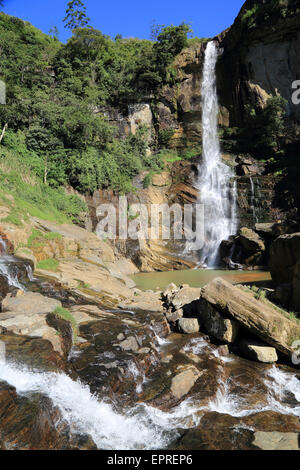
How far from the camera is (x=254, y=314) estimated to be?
6941 millimetres

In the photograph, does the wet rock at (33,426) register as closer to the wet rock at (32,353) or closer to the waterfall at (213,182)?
the wet rock at (32,353)

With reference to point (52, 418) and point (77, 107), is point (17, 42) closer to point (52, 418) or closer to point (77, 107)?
point (77, 107)

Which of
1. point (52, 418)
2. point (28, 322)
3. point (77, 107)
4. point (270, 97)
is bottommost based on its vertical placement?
point (52, 418)

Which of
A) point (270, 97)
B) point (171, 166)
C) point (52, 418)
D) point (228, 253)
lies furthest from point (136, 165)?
point (52, 418)

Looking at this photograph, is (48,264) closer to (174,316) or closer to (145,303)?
(145,303)

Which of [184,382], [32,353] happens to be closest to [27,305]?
[32,353]

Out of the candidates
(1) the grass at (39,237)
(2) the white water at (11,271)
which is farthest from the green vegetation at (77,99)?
(2) the white water at (11,271)

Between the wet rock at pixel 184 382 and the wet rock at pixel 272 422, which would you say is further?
the wet rock at pixel 184 382

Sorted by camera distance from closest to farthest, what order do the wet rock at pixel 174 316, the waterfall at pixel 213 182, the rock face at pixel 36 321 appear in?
1. the rock face at pixel 36 321
2. the wet rock at pixel 174 316
3. the waterfall at pixel 213 182

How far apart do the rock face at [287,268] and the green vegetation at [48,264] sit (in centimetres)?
768

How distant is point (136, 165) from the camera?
23.9 meters

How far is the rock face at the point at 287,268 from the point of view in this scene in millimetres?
7934

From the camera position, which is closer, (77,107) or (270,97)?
(77,107)

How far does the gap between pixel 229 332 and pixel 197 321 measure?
1.09m
